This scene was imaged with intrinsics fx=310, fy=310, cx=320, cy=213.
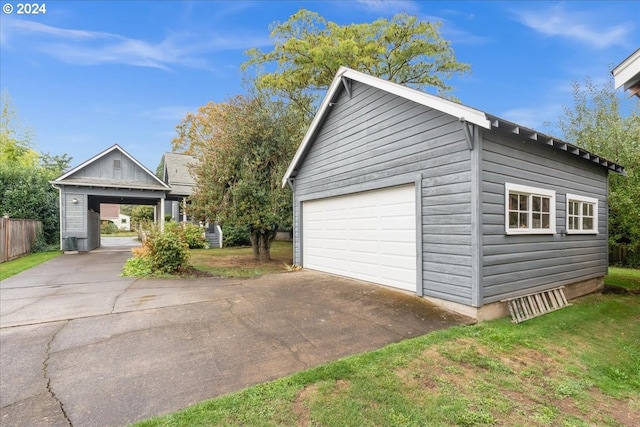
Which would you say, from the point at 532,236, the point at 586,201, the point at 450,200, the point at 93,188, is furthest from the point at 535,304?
the point at 93,188

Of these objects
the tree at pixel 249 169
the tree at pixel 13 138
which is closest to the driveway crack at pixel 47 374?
the tree at pixel 249 169

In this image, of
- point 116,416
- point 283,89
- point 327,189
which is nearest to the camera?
point 116,416

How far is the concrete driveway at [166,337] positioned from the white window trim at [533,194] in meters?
1.98

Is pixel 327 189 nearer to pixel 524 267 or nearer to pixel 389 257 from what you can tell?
pixel 389 257

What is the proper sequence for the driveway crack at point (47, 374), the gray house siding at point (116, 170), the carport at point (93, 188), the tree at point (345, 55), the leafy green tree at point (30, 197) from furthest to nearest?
the gray house siding at point (116, 170) → the tree at point (345, 55) → the carport at point (93, 188) → the leafy green tree at point (30, 197) → the driveway crack at point (47, 374)

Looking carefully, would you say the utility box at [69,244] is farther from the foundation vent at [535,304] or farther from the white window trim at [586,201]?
the white window trim at [586,201]

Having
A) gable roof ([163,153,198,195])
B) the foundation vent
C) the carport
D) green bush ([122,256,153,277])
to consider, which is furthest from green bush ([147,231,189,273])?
gable roof ([163,153,198,195])

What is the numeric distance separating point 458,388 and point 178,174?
76.9ft

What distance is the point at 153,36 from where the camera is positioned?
11914mm

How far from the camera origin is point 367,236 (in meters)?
7.39

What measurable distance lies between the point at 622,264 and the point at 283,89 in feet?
58.4

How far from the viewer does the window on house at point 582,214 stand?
7207mm

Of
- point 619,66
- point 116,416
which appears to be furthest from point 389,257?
point 116,416

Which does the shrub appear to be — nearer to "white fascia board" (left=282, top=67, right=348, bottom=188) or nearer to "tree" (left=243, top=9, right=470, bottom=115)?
"white fascia board" (left=282, top=67, right=348, bottom=188)
